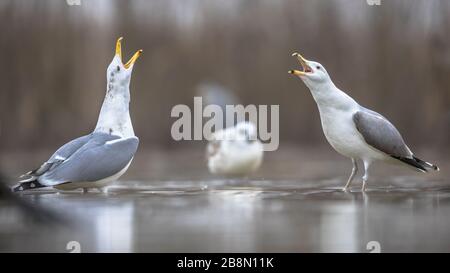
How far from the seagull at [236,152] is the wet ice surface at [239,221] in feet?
5.38

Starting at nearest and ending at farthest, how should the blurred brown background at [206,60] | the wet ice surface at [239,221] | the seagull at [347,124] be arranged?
the wet ice surface at [239,221], the seagull at [347,124], the blurred brown background at [206,60]

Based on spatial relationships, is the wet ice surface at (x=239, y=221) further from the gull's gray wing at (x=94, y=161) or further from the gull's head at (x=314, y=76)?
the gull's head at (x=314, y=76)

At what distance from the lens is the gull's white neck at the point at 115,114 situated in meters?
6.26

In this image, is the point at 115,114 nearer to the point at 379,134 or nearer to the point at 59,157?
the point at 59,157

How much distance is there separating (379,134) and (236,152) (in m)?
2.32

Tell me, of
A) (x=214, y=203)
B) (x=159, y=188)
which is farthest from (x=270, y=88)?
(x=214, y=203)

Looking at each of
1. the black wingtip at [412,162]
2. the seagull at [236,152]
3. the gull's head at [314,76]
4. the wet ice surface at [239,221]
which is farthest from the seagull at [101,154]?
the seagull at [236,152]

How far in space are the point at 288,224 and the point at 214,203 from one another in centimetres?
110

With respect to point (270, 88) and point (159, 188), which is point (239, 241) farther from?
point (270, 88)

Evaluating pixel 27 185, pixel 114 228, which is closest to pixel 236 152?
pixel 27 185

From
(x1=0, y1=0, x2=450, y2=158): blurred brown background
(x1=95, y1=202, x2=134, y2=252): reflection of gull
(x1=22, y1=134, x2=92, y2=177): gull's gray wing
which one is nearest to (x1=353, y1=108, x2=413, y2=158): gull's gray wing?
(x1=95, y1=202, x2=134, y2=252): reflection of gull

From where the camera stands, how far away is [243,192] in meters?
6.42

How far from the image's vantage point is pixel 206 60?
482 inches

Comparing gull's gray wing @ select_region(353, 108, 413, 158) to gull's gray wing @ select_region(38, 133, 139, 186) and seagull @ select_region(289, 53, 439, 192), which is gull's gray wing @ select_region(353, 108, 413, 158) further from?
gull's gray wing @ select_region(38, 133, 139, 186)
